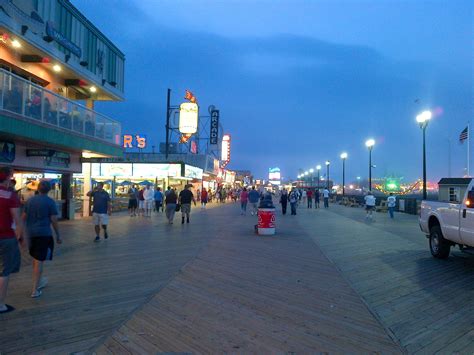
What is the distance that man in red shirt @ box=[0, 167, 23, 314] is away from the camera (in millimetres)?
5441

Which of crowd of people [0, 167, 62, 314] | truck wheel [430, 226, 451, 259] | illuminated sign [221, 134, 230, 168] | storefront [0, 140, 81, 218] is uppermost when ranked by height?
illuminated sign [221, 134, 230, 168]

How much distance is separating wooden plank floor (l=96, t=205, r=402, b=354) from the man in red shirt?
1.70 meters

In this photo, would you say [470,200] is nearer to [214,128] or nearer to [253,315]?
[253,315]

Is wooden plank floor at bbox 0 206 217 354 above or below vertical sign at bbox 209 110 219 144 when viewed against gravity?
below

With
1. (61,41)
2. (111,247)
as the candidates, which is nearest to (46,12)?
(61,41)

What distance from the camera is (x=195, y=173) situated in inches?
1639

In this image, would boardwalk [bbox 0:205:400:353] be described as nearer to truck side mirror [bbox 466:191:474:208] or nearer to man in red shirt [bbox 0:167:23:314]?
man in red shirt [bbox 0:167:23:314]

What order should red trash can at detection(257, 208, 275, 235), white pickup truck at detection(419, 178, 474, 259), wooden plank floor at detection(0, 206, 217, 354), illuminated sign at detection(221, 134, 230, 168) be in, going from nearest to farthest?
wooden plank floor at detection(0, 206, 217, 354) < white pickup truck at detection(419, 178, 474, 259) < red trash can at detection(257, 208, 275, 235) < illuminated sign at detection(221, 134, 230, 168)

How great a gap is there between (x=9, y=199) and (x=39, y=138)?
30.2ft

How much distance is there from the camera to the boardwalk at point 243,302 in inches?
186

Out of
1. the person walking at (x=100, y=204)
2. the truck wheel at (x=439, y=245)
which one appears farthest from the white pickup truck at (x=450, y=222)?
the person walking at (x=100, y=204)

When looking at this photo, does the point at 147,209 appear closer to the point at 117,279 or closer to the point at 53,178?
the point at 53,178

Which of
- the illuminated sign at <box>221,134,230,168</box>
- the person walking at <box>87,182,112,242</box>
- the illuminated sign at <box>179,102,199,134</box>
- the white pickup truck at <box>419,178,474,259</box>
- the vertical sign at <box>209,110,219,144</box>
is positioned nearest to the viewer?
the white pickup truck at <box>419,178,474,259</box>

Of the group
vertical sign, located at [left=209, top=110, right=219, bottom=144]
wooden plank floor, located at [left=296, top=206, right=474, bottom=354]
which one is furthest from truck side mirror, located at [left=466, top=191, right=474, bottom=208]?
vertical sign, located at [left=209, top=110, right=219, bottom=144]
